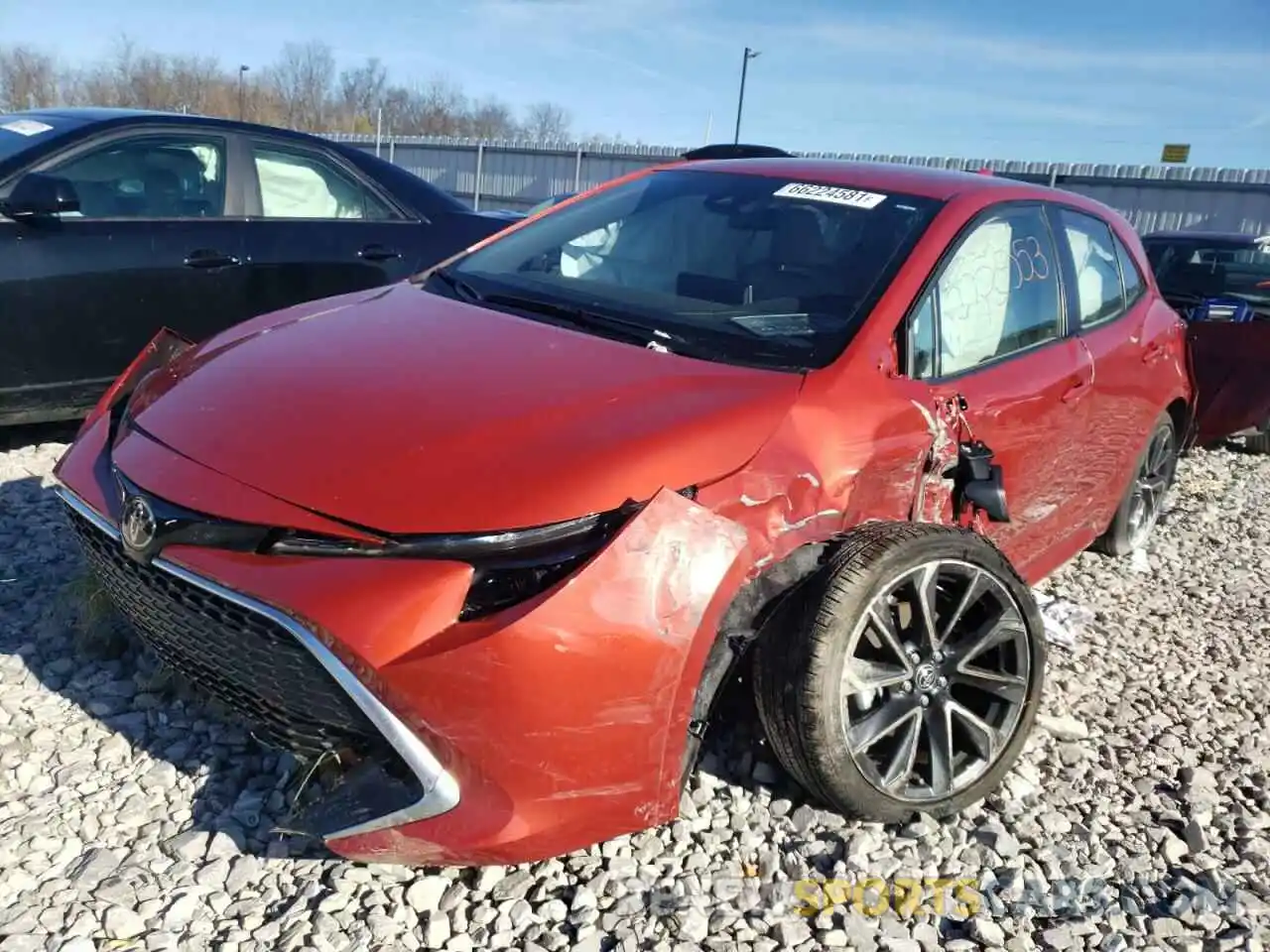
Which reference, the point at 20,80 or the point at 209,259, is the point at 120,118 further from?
the point at 20,80

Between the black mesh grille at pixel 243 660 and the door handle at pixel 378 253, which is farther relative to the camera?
the door handle at pixel 378 253

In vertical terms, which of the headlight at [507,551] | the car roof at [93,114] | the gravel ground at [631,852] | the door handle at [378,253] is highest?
the car roof at [93,114]

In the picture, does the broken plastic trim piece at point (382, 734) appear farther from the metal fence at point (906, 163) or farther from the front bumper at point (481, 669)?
the metal fence at point (906, 163)

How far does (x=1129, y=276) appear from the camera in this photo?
4.26 m

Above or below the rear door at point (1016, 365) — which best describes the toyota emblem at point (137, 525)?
below

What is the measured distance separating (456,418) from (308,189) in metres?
3.47

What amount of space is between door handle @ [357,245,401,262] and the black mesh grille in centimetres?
306

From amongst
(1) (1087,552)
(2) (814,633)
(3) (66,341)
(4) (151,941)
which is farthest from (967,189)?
(3) (66,341)

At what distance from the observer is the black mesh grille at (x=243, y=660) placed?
201 centimetres

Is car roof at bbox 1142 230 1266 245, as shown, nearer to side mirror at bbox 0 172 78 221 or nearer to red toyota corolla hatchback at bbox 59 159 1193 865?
red toyota corolla hatchback at bbox 59 159 1193 865

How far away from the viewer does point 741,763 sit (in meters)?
2.75

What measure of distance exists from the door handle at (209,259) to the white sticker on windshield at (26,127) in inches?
30.7

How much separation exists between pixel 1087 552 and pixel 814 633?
2954 millimetres

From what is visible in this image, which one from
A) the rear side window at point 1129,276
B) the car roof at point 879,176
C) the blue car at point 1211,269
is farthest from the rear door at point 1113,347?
the blue car at point 1211,269
